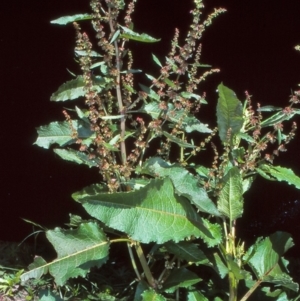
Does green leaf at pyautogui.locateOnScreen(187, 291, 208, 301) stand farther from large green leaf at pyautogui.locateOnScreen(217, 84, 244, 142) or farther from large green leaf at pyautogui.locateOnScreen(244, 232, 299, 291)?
large green leaf at pyautogui.locateOnScreen(217, 84, 244, 142)

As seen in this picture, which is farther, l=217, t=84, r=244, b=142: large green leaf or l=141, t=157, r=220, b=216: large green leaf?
l=217, t=84, r=244, b=142: large green leaf

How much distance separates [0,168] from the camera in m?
3.43

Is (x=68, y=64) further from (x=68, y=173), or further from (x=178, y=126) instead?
(x=178, y=126)

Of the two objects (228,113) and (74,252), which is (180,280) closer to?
(74,252)

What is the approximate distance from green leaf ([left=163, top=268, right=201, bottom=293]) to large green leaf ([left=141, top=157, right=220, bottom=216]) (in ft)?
1.00

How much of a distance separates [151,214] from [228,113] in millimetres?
470

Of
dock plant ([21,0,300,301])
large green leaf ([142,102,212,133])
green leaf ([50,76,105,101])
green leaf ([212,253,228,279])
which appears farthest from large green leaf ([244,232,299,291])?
green leaf ([50,76,105,101])

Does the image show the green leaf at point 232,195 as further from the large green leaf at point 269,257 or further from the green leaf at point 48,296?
the green leaf at point 48,296

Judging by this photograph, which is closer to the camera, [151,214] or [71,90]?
[151,214]

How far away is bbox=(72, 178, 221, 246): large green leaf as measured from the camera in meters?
2.15

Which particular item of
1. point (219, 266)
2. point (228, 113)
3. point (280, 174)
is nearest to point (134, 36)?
point (228, 113)

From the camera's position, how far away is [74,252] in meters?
2.35

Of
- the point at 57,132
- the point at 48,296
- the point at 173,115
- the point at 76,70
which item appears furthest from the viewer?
the point at 76,70

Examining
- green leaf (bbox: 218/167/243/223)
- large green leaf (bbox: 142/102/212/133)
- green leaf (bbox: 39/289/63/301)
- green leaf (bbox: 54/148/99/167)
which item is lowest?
green leaf (bbox: 39/289/63/301)
